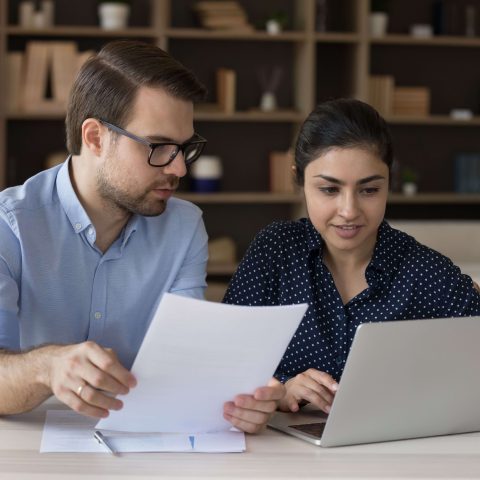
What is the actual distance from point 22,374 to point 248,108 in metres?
3.87

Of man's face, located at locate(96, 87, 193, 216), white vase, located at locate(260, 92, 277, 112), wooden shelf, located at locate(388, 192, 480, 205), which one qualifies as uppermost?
man's face, located at locate(96, 87, 193, 216)

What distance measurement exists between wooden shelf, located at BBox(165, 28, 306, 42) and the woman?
9.51 ft

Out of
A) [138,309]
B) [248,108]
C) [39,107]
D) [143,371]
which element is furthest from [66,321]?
[248,108]

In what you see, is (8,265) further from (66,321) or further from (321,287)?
(321,287)

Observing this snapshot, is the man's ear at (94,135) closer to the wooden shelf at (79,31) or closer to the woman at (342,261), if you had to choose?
the woman at (342,261)

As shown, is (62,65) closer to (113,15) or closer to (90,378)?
(113,15)

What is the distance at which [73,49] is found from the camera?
192 inches

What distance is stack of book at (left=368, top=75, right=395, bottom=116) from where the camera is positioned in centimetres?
514

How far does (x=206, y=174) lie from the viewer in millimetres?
5035

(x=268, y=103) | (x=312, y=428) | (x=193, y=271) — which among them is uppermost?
(x=268, y=103)

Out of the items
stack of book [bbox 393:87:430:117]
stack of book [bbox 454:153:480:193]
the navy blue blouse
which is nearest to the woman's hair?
the navy blue blouse

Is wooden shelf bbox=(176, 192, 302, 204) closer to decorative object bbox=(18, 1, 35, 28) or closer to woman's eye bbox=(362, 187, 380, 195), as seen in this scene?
decorative object bbox=(18, 1, 35, 28)

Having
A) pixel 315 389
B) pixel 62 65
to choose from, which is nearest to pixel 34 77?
pixel 62 65

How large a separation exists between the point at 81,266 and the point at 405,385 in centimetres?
82
